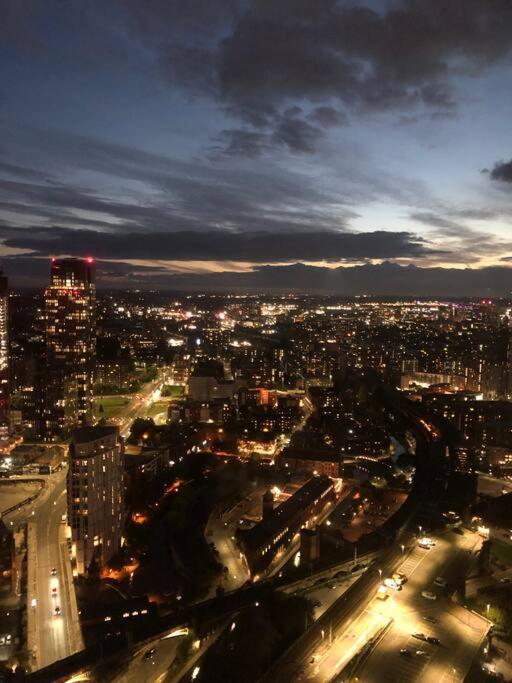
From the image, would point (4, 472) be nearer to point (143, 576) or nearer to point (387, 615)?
point (143, 576)

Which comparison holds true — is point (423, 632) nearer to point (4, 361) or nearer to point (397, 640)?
point (397, 640)

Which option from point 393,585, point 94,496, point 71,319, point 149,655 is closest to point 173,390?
point 71,319

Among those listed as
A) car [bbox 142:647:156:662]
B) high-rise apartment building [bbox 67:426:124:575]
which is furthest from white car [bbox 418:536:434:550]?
high-rise apartment building [bbox 67:426:124:575]

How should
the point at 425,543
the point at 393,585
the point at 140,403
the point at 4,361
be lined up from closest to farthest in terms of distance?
1. the point at 393,585
2. the point at 425,543
3. the point at 4,361
4. the point at 140,403

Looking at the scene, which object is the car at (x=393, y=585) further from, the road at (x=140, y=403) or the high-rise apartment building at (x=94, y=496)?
the road at (x=140, y=403)

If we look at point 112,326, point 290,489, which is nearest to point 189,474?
point 290,489

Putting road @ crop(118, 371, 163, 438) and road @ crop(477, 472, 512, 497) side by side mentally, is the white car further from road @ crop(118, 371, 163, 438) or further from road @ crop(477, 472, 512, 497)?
road @ crop(118, 371, 163, 438)
